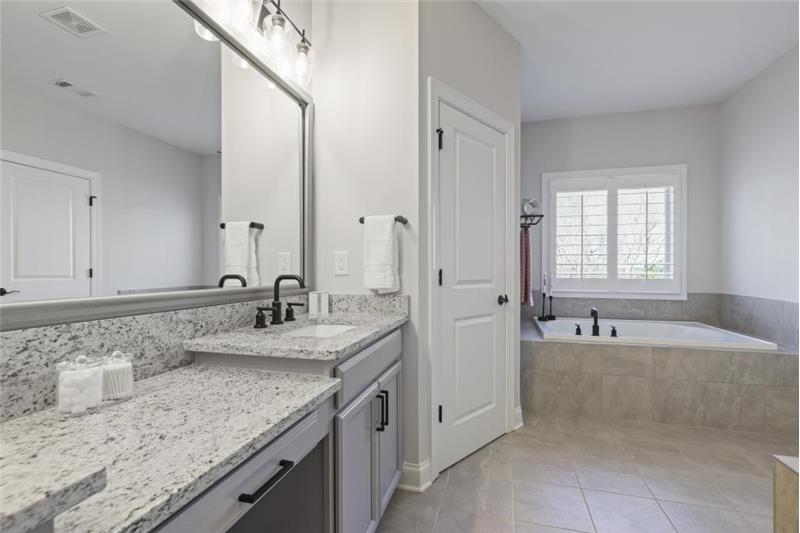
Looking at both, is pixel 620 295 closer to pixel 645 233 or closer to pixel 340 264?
pixel 645 233

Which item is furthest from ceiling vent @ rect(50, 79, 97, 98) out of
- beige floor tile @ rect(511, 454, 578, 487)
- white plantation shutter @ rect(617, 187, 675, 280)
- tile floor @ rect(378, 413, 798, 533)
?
white plantation shutter @ rect(617, 187, 675, 280)

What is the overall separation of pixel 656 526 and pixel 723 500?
0.47 meters

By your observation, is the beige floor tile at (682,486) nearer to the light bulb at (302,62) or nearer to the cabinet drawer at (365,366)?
the cabinet drawer at (365,366)

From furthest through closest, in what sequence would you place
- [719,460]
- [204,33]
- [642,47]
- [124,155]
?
[642,47], [719,460], [204,33], [124,155]

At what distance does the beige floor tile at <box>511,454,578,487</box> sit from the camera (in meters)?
2.03

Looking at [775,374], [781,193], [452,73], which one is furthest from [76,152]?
[781,193]

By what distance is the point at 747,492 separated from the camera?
74.6 inches

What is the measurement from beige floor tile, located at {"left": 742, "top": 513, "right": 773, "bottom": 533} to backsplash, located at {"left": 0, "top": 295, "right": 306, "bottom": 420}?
239 cm

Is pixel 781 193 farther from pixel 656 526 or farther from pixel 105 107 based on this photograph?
pixel 105 107

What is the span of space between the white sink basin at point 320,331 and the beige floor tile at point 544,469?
131 cm

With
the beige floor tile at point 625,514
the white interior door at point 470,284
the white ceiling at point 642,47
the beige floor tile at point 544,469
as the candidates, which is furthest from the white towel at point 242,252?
the white ceiling at point 642,47

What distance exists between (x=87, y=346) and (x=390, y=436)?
47.0 inches

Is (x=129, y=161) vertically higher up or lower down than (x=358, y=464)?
higher up

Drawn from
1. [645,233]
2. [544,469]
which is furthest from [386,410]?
[645,233]
